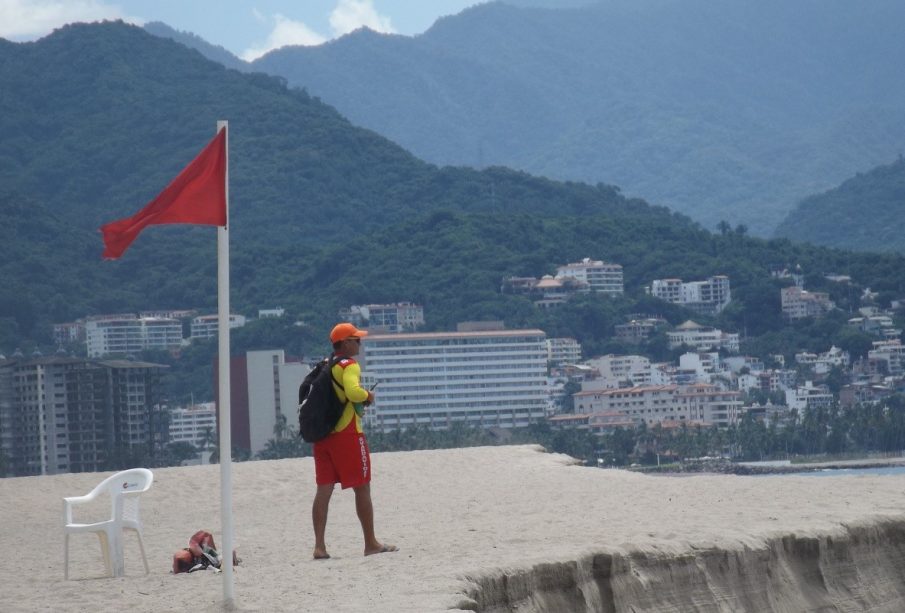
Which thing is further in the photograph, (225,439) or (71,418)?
(71,418)

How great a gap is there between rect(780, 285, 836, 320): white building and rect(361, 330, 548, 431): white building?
16682 millimetres

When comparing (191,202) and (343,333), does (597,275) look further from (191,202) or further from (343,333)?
(191,202)

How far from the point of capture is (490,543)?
8688mm

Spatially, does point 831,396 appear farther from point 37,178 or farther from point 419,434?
point 37,178

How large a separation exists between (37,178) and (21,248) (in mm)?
25345

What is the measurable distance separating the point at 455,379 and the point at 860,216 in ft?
201

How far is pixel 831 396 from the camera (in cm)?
8631

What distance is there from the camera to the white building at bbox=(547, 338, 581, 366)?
96562mm

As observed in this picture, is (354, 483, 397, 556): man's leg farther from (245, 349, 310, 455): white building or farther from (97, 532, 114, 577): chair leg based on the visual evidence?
(245, 349, 310, 455): white building

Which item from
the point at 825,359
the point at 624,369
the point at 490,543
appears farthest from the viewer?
the point at 825,359

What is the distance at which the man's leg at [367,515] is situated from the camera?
27.2 ft

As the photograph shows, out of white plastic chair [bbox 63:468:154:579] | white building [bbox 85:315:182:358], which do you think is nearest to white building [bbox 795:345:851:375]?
white building [bbox 85:315:182:358]

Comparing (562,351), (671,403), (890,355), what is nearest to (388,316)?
(562,351)

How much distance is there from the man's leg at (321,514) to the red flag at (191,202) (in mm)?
1777
